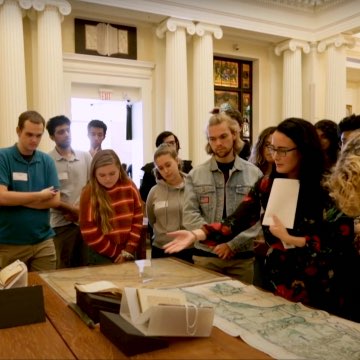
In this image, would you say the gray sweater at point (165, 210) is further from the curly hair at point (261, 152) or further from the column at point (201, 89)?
the column at point (201, 89)

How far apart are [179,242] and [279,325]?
2.36ft

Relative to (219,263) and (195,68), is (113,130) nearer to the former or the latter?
(195,68)

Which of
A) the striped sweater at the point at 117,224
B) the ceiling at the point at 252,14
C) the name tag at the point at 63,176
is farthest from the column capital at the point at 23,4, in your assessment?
the striped sweater at the point at 117,224

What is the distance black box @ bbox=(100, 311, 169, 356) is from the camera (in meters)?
1.30

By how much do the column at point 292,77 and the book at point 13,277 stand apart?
8104mm

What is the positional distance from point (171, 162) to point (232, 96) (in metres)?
6.65

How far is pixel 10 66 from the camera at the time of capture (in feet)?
20.8

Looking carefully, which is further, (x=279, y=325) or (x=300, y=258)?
(x=300, y=258)

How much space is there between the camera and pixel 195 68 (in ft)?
26.6

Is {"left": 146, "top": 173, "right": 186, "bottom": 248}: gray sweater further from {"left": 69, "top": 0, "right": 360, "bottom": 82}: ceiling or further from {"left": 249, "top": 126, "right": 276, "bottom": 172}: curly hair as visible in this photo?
{"left": 69, "top": 0, "right": 360, "bottom": 82}: ceiling

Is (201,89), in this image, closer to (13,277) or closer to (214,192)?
(214,192)

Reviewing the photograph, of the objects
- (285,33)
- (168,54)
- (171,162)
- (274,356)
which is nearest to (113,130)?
(168,54)

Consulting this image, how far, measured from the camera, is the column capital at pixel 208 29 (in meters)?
7.95

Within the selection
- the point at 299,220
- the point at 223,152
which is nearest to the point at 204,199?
the point at 223,152
